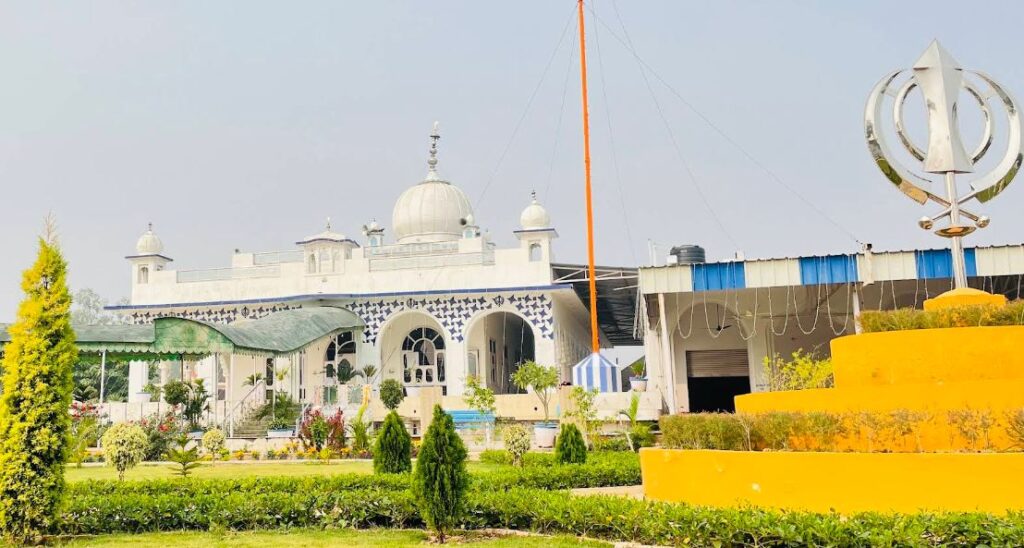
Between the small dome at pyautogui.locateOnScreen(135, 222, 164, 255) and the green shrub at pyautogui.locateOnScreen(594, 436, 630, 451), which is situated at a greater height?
the small dome at pyautogui.locateOnScreen(135, 222, 164, 255)

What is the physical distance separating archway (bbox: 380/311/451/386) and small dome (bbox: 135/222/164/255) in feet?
27.7

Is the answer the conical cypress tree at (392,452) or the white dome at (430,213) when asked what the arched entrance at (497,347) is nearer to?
the white dome at (430,213)

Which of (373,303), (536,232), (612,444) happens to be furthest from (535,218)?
(612,444)

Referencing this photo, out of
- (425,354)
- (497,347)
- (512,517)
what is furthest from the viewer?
(497,347)

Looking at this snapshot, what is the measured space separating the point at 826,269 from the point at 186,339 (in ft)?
49.2

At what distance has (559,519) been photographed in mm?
7746

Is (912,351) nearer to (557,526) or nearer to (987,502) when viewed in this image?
(987,502)

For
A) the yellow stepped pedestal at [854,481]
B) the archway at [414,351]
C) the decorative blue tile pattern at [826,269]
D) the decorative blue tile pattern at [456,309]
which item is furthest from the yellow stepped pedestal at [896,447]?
the archway at [414,351]

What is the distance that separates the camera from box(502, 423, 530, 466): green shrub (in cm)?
1348

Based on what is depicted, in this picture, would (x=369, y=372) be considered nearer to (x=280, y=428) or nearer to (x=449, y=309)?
(x=449, y=309)

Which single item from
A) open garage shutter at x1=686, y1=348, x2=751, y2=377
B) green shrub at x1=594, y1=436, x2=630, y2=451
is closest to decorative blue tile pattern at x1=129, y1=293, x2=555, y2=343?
open garage shutter at x1=686, y1=348, x2=751, y2=377

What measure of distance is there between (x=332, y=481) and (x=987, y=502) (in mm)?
6788

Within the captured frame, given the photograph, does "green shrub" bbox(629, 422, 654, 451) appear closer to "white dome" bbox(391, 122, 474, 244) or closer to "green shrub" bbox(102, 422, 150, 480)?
"green shrub" bbox(102, 422, 150, 480)

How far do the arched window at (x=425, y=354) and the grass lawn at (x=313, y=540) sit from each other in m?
19.6
